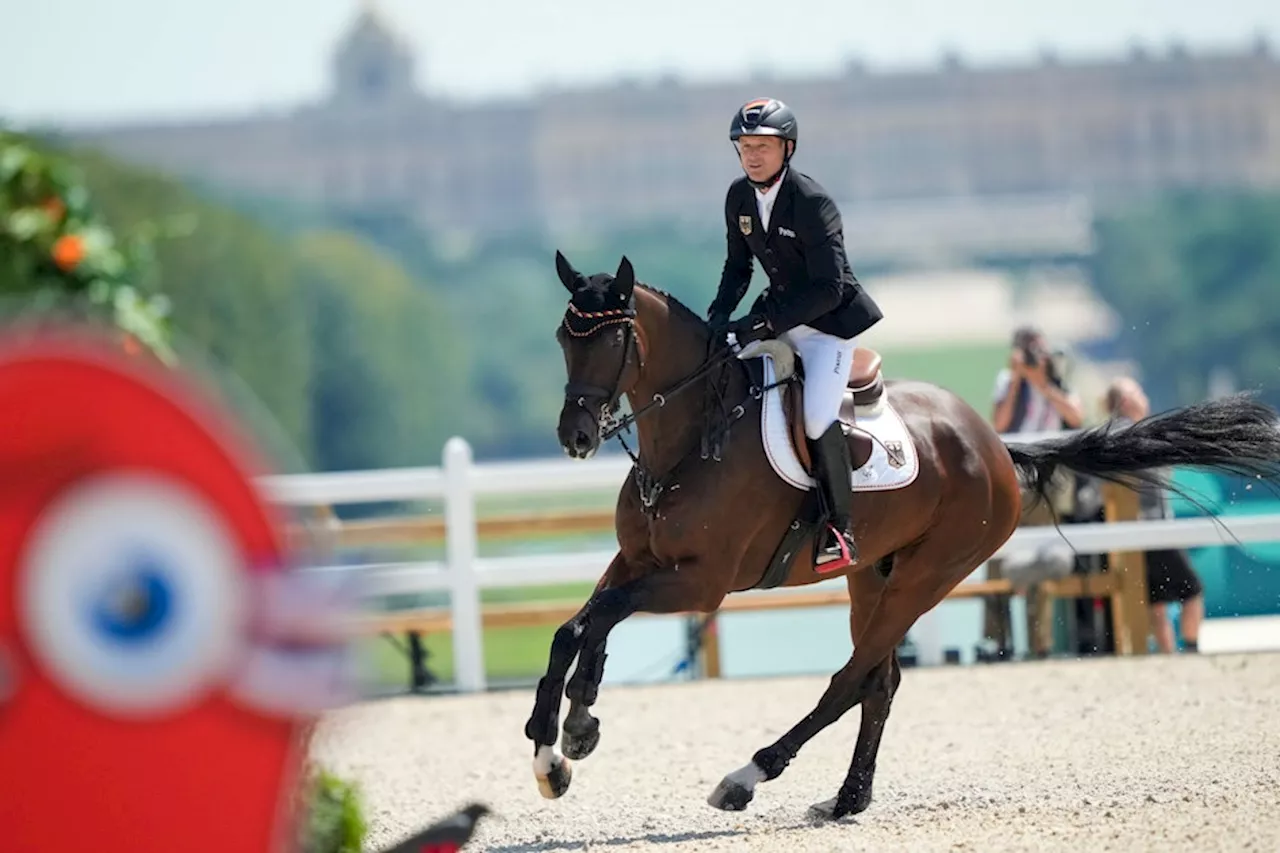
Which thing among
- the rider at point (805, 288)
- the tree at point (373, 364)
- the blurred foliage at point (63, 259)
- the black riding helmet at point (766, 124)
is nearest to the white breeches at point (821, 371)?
the rider at point (805, 288)

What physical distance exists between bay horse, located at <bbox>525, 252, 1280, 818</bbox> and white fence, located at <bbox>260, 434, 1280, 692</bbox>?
4.56 metres

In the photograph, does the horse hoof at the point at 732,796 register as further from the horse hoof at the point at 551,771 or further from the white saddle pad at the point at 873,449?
the white saddle pad at the point at 873,449

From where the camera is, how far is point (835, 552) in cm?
795

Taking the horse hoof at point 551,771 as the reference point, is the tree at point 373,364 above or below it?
above

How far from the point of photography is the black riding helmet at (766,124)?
780cm

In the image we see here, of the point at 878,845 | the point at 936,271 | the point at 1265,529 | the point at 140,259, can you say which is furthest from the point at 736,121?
the point at 936,271

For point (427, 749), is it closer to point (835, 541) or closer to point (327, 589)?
point (835, 541)

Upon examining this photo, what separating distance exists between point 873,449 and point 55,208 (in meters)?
4.04

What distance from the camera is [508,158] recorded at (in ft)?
511

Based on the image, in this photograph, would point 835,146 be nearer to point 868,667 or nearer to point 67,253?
point 868,667

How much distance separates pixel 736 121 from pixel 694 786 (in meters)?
2.96

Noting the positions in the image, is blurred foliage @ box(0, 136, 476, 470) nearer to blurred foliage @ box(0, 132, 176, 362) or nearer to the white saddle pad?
the white saddle pad

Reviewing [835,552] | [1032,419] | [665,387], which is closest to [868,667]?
[835,552]

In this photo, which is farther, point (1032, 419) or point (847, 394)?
point (1032, 419)
